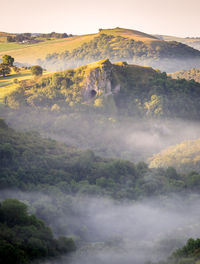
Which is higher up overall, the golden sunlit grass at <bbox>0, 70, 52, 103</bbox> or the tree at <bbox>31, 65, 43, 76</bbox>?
the tree at <bbox>31, 65, 43, 76</bbox>

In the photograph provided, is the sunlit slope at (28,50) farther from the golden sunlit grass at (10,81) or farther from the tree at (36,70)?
the tree at (36,70)

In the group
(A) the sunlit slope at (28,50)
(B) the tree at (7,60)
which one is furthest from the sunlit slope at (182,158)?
(A) the sunlit slope at (28,50)

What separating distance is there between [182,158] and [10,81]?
174 ft

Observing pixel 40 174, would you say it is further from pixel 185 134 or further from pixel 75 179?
pixel 185 134

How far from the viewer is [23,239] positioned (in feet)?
109

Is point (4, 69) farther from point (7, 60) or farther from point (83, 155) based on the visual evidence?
point (83, 155)

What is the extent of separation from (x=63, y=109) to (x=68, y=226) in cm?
7296

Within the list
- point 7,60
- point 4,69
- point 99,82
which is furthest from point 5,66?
point 99,82

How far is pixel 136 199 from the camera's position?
58344 mm

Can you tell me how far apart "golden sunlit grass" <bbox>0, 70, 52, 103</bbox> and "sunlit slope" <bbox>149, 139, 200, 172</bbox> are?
43508 millimetres

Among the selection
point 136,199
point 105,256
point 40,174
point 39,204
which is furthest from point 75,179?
point 105,256

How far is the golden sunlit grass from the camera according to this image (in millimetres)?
110044

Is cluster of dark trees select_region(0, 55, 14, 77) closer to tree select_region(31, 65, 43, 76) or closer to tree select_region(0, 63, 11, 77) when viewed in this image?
tree select_region(0, 63, 11, 77)

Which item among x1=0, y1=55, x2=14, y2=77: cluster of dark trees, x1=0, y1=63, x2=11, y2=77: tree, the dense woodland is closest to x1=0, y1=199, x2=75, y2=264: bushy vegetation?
the dense woodland
